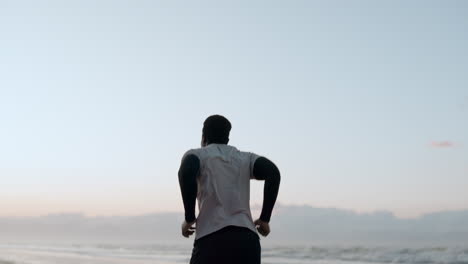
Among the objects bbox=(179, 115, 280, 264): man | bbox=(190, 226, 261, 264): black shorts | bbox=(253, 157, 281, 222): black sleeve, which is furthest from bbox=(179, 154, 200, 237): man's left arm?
bbox=(253, 157, 281, 222): black sleeve

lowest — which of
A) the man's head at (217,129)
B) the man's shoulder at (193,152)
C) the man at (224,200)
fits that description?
the man at (224,200)

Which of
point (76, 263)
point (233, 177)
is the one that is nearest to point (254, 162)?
point (233, 177)

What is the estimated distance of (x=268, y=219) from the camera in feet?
10.7

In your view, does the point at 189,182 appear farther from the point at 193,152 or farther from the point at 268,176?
the point at 268,176

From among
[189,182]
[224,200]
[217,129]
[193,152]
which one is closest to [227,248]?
[224,200]

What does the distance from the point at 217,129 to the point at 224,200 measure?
1.38 feet

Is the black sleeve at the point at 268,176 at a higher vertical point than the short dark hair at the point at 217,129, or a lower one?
lower

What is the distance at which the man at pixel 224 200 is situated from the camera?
3.08m

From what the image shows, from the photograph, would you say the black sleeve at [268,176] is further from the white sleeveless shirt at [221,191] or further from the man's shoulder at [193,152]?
the man's shoulder at [193,152]

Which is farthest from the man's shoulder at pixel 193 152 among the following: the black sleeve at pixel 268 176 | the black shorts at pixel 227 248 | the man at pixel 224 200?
the black shorts at pixel 227 248

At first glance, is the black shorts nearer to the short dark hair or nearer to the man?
the man

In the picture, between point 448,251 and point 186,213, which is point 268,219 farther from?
point 448,251

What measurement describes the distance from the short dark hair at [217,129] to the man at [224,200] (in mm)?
60

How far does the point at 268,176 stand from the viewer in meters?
3.21
